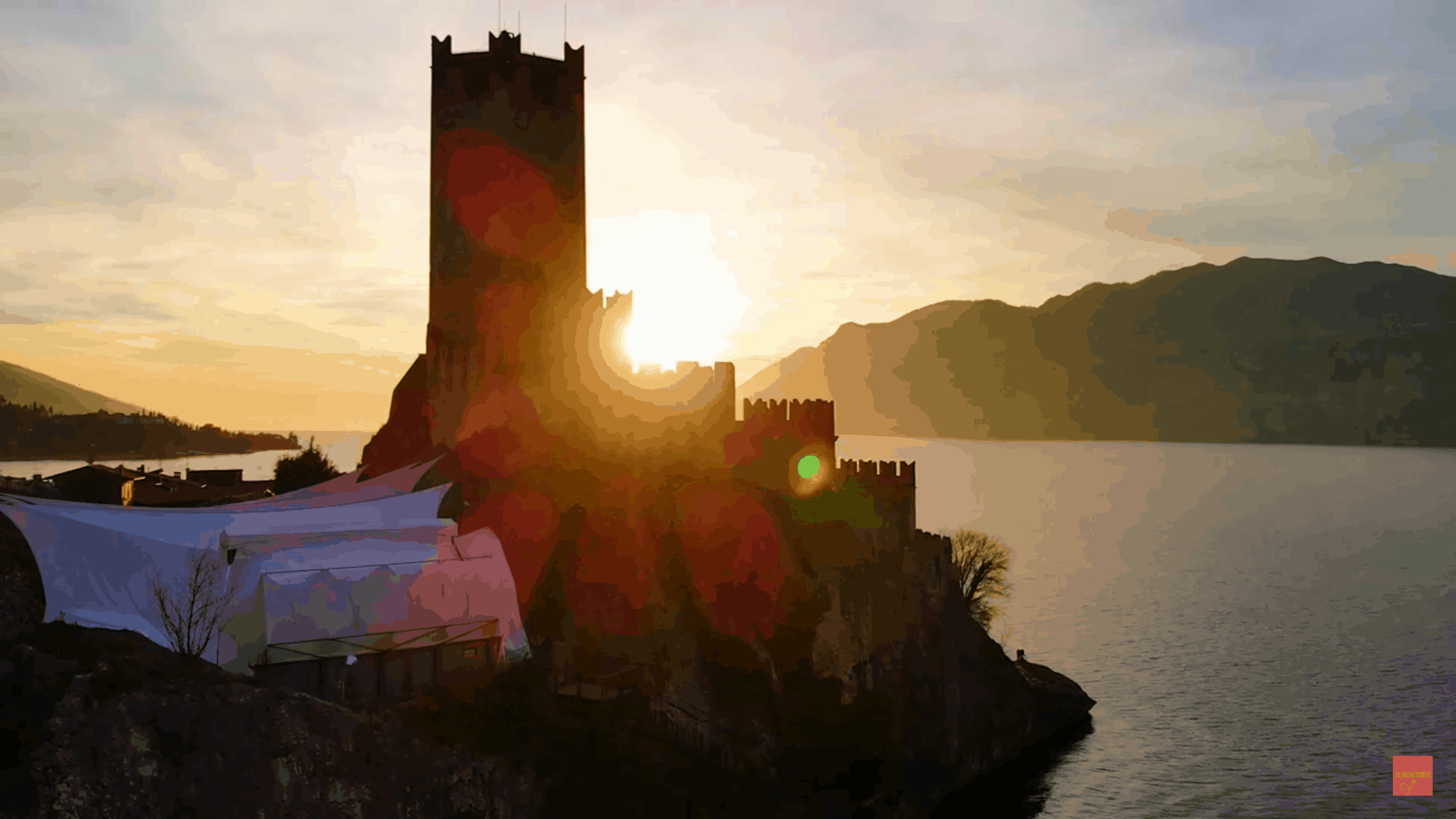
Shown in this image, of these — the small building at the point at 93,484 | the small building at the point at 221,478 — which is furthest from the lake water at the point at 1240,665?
the small building at the point at 221,478

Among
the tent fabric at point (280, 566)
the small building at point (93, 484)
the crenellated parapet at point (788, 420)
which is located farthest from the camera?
the small building at point (93, 484)

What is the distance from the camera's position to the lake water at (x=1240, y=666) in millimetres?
52875

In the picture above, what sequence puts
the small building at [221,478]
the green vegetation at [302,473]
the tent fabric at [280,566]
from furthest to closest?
1. the small building at [221,478]
2. the green vegetation at [302,473]
3. the tent fabric at [280,566]

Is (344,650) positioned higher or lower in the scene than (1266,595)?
higher

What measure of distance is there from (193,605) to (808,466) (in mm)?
25673

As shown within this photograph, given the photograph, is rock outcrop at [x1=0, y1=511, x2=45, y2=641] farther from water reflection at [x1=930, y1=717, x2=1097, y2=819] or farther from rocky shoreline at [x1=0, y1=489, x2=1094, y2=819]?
water reflection at [x1=930, y1=717, x2=1097, y2=819]

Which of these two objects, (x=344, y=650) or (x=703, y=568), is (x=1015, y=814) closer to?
(x=703, y=568)

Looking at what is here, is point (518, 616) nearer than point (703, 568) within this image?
Yes

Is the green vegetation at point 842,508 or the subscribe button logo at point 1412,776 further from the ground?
the green vegetation at point 842,508

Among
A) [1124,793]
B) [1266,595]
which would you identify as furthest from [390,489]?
[1266,595]

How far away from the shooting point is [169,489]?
2729 inches

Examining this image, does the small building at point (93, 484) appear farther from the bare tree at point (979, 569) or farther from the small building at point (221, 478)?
the bare tree at point (979, 569)

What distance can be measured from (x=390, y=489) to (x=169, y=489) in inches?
1413

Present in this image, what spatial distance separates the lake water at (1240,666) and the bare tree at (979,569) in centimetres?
679
